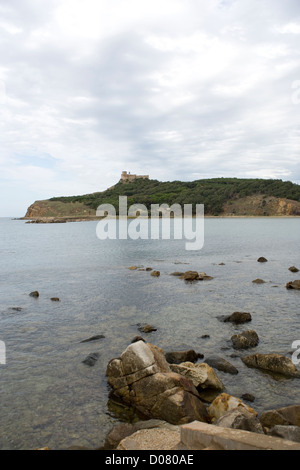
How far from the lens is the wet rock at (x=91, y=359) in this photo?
15.2m

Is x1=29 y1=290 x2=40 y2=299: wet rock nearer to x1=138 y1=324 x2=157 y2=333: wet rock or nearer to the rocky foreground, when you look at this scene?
x1=138 y1=324 x2=157 y2=333: wet rock

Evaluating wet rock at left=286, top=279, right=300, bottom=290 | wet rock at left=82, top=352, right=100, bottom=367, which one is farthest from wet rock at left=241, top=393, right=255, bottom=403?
wet rock at left=286, top=279, right=300, bottom=290

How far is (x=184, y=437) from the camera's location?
7590 mm

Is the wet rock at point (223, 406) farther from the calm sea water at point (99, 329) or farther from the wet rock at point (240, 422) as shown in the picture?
the calm sea water at point (99, 329)

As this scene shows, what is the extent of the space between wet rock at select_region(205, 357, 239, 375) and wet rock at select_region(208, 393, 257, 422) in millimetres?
3483

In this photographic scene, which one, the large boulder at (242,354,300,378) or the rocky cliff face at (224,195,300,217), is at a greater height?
the rocky cliff face at (224,195,300,217)

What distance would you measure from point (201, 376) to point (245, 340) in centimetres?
518

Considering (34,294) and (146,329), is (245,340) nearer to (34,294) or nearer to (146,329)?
(146,329)

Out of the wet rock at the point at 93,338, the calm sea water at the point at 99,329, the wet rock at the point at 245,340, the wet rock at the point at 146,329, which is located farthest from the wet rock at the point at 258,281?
the wet rock at the point at 93,338

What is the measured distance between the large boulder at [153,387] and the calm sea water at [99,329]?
35.4 inches

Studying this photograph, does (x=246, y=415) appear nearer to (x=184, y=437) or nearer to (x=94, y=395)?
(x=184, y=437)

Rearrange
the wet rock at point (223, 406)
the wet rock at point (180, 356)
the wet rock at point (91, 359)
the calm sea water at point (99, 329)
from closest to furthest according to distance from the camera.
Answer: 1. the wet rock at point (223, 406)
2. the calm sea water at point (99, 329)
3. the wet rock at point (180, 356)
4. the wet rock at point (91, 359)

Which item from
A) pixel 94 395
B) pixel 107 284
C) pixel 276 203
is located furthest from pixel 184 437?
pixel 276 203

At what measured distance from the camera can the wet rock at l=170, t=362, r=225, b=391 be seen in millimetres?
12672
